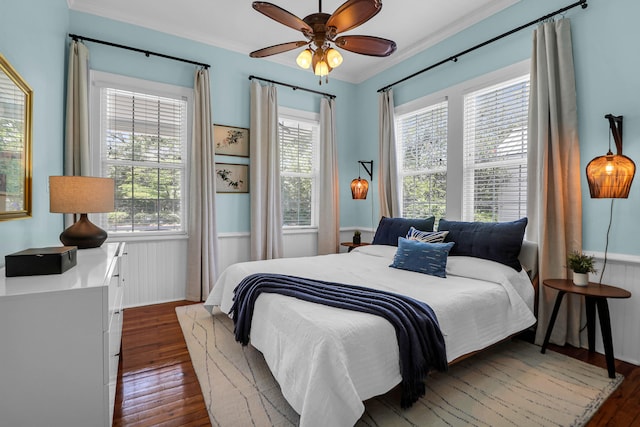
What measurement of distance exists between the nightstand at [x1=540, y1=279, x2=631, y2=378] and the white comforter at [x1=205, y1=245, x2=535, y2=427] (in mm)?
197

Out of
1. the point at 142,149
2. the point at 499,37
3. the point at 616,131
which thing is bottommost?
the point at 616,131

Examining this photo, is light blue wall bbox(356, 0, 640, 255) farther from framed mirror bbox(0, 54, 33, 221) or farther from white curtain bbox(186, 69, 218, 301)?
framed mirror bbox(0, 54, 33, 221)

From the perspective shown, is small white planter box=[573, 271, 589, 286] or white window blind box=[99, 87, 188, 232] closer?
small white planter box=[573, 271, 589, 286]

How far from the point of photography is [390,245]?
3.46m

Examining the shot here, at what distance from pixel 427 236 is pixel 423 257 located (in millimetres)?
403

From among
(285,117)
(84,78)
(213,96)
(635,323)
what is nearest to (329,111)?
(285,117)

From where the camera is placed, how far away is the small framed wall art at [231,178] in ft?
12.5

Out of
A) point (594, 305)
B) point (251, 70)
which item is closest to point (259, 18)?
point (251, 70)

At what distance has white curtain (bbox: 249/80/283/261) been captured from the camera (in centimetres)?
392

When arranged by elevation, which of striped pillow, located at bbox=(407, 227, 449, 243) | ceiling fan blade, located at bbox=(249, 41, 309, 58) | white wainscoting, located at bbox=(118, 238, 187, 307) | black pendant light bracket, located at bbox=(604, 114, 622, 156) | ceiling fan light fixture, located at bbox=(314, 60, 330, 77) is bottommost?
white wainscoting, located at bbox=(118, 238, 187, 307)

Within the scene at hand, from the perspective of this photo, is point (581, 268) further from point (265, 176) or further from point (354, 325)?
point (265, 176)

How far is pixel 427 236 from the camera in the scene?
2.98 meters

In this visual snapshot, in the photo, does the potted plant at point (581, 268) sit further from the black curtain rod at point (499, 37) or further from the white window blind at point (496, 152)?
the black curtain rod at point (499, 37)

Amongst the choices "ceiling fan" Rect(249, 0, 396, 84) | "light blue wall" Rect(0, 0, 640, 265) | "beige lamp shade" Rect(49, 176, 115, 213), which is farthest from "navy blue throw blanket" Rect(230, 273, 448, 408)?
"ceiling fan" Rect(249, 0, 396, 84)
